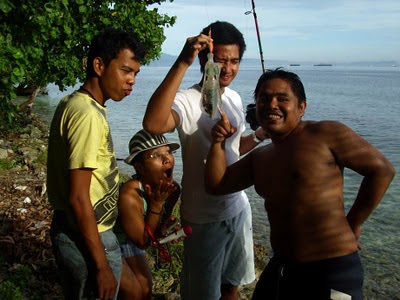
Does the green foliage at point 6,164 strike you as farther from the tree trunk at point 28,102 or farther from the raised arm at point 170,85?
the tree trunk at point 28,102

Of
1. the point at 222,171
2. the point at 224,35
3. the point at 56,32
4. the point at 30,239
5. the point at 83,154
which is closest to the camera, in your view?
the point at 83,154

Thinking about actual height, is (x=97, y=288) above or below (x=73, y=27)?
below

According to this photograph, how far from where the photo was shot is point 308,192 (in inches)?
108

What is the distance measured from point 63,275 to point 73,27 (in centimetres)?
625

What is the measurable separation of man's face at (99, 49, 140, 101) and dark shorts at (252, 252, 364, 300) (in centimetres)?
169

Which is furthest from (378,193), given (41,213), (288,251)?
(41,213)

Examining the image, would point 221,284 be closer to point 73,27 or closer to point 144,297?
point 144,297

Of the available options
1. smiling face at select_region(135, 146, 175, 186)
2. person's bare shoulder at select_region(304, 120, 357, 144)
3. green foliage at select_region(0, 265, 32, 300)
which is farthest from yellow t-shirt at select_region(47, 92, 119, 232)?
green foliage at select_region(0, 265, 32, 300)

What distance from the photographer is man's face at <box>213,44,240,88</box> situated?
3.31 m

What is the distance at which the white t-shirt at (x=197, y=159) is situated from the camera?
3316mm

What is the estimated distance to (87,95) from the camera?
2.66m

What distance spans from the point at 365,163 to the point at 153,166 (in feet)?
5.41

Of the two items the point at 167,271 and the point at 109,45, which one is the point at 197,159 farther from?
the point at 167,271

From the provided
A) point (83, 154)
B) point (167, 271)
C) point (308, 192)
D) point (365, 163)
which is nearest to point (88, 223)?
point (83, 154)
